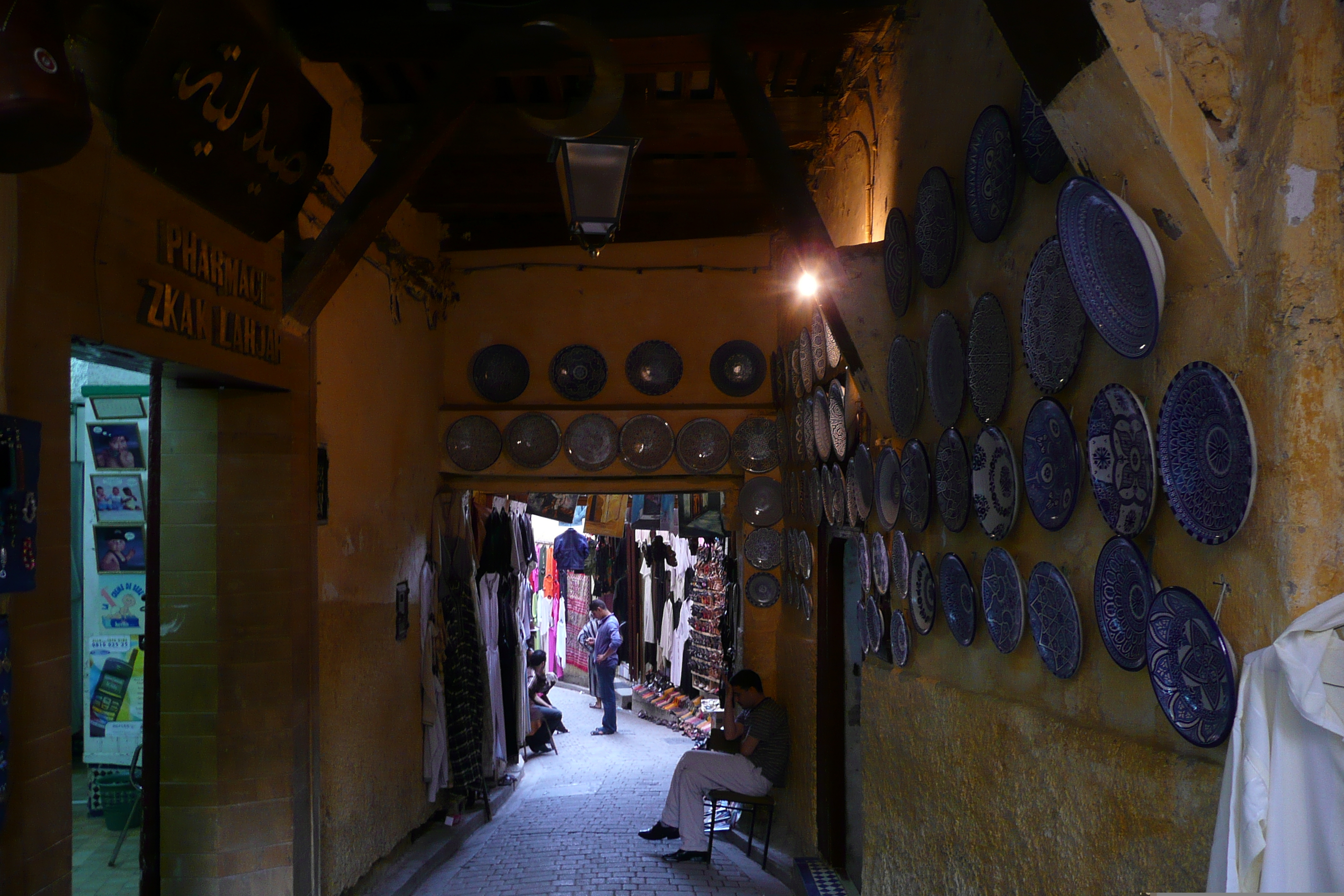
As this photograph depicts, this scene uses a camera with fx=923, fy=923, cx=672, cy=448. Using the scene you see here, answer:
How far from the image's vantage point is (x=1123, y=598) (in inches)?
84.9

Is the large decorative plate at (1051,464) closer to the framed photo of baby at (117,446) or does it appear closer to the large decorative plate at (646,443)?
the large decorative plate at (646,443)

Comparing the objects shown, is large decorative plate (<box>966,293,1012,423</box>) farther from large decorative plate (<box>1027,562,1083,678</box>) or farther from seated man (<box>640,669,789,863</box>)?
seated man (<box>640,669,789,863</box>)

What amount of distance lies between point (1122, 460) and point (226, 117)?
308cm

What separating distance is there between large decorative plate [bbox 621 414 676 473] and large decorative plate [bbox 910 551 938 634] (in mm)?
3457

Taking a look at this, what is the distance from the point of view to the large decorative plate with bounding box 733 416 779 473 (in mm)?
7086

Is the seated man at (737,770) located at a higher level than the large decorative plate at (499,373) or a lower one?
lower

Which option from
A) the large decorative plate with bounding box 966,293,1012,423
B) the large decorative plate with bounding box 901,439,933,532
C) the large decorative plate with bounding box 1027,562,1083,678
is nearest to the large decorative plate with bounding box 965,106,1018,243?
the large decorative plate with bounding box 966,293,1012,423

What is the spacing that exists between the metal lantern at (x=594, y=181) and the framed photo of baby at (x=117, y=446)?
321 centimetres

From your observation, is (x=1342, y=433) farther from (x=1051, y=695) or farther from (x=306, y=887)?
(x=306, y=887)

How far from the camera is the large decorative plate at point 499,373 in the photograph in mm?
7043

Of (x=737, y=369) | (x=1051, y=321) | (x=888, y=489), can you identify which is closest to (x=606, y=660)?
(x=737, y=369)

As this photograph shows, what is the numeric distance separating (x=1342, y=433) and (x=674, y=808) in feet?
18.2

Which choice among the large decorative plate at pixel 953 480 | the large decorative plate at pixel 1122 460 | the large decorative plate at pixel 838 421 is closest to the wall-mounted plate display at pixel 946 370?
the large decorative plate at pixel 953 480

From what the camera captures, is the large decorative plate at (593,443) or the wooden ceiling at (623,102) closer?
the wooden ceiling at (623,102)
